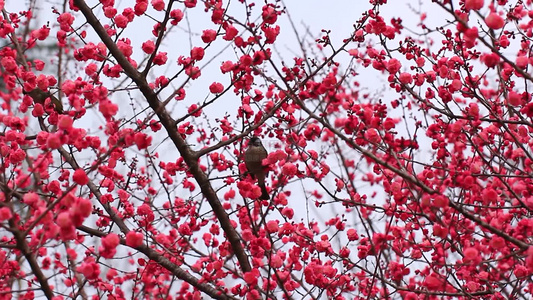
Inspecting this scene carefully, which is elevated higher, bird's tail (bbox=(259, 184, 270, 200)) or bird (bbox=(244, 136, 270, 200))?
bird (bbox=(244, 136, 270, 200))

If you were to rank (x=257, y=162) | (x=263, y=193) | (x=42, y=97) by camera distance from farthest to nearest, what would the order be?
(x=263, y=193) < (x=257, y=162) < (x=42, y=97)

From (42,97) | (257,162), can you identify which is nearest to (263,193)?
(257,162)

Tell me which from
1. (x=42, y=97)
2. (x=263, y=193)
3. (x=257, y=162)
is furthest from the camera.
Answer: (x=263, y=193)

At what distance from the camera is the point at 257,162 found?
4520 millimetres

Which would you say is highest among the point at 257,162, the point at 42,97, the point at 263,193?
the point at 42,97

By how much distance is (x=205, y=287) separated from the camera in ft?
A: 13.1

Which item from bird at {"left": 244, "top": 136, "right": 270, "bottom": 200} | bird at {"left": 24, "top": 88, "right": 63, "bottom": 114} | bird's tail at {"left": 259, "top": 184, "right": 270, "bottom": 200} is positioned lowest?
bird's tail at {"left": 259, "top": 184, "right": 270, "bottom": 200}

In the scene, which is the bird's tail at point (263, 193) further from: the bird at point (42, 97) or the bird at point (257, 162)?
the bird at point (42, 97)

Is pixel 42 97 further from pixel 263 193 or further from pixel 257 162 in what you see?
pixel 263 193

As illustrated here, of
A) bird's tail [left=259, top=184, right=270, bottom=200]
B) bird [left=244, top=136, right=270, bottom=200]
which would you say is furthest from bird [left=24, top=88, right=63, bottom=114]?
bird's tail [left=259, top=184, right=270, bottom=200]

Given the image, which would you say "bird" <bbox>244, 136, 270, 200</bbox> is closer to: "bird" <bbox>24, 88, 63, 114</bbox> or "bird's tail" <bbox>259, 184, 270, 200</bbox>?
"bird's tail" <bbox>259, 184, 270, 200</bbox>

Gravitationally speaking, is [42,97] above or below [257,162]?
above

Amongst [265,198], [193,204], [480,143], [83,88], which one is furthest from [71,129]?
[480,143]

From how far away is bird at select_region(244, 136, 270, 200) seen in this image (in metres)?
4.53
